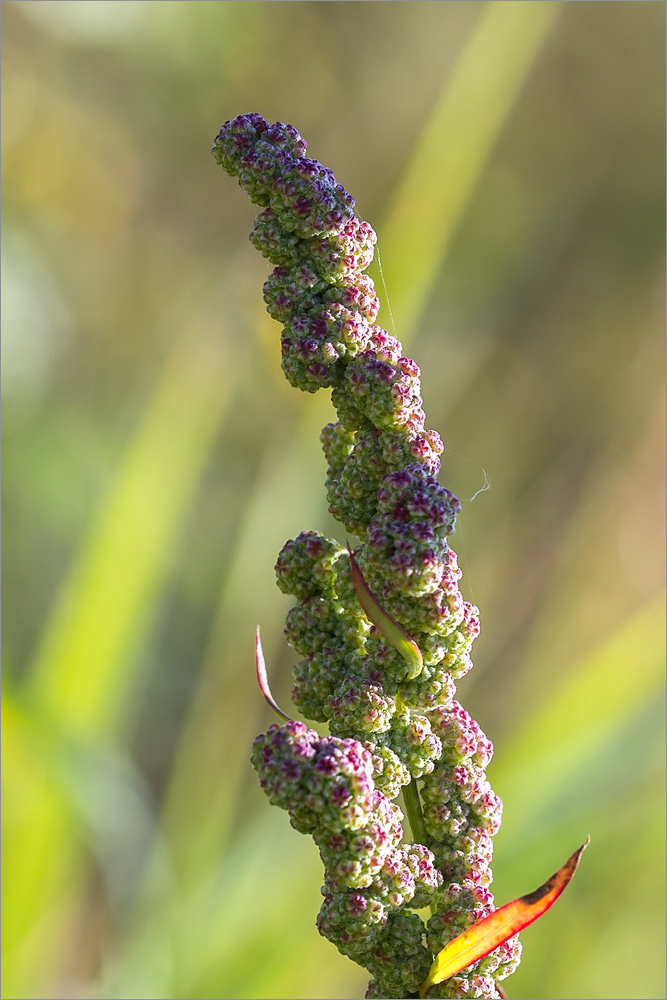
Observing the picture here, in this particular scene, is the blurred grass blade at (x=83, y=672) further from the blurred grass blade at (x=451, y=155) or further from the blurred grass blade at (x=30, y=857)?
the blurred grass blade at (x=451, y=155)

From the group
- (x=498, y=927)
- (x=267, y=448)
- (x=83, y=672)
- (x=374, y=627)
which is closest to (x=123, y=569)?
(x=83, y=672)

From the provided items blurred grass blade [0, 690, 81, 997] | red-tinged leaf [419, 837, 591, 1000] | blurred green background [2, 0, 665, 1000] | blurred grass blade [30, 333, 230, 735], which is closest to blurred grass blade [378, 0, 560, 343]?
blurred green background [2, 0, 665, 1000]

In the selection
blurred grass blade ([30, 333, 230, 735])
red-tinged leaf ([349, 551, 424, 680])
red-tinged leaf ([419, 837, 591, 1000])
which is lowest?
red-tinged leaf ([419, 837, 591, 1000])

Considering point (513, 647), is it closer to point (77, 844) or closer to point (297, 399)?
point (297, 399)

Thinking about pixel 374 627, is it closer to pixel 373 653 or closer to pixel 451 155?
pixel 373 653

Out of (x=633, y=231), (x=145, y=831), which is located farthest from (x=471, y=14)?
(x=145, y=831)

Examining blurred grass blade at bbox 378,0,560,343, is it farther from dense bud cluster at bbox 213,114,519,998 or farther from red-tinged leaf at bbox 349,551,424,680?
red-tinged leaf at bbox 349,551,424,680
